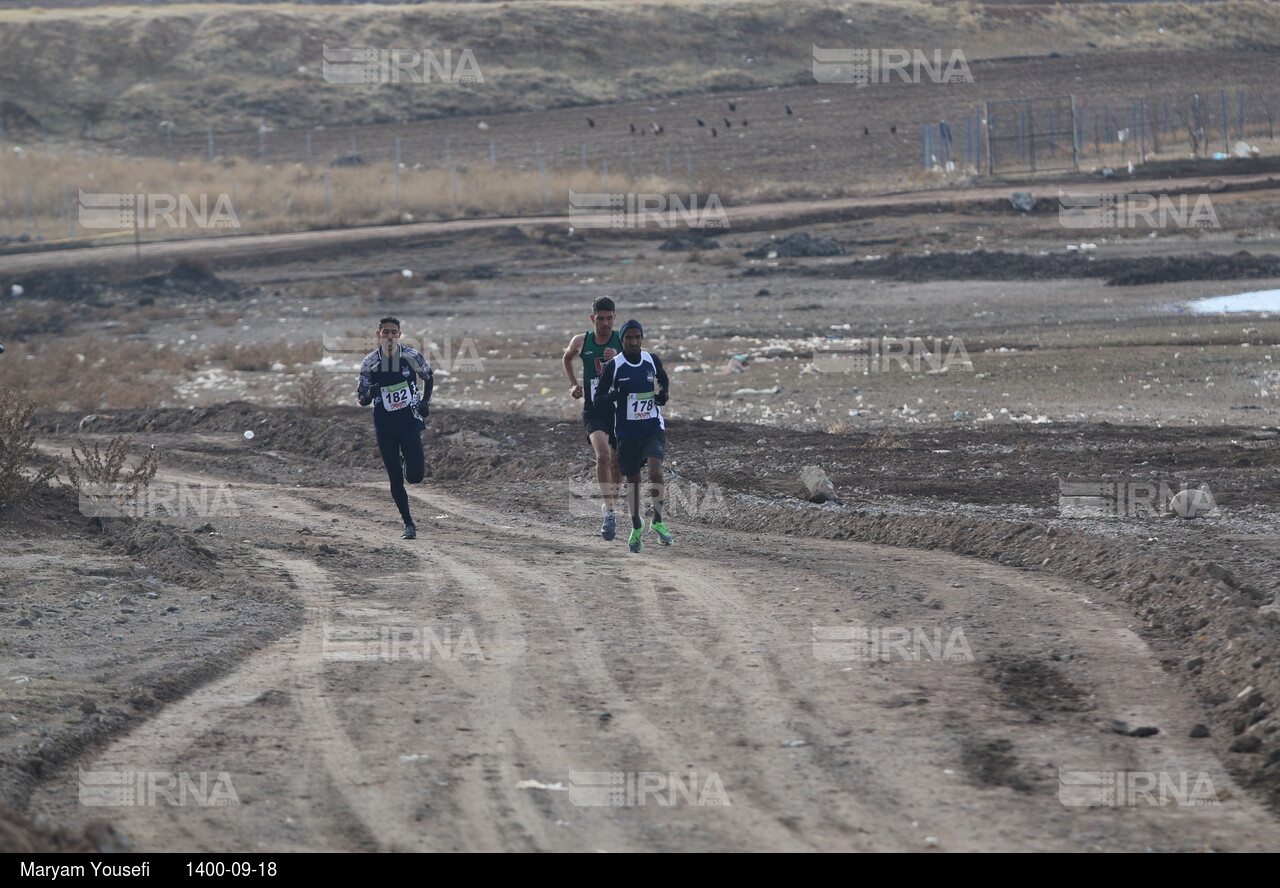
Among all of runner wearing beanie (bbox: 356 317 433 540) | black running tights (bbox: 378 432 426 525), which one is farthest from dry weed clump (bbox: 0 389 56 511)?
black running tights (bbox: 378 432 426 525)

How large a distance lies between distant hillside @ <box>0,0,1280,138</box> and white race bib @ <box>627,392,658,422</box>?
4828 centimetres

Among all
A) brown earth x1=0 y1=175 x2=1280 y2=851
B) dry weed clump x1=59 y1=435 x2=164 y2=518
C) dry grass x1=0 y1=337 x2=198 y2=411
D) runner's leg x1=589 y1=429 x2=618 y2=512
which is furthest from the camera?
dry grass x1=0 y1=337 x2=198 y2=411

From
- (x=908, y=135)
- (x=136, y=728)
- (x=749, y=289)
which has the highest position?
(x=908, y=135)

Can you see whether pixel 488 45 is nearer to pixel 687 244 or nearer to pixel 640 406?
pixel 687 244

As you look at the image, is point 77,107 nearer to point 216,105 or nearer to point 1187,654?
point 216,105

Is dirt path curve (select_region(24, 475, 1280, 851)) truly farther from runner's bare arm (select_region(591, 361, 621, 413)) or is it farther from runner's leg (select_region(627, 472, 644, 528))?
runner's bare arm (select_region(591, 361, 621, 413))

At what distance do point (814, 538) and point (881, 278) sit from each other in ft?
61.2

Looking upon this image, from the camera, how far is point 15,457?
12227 mm

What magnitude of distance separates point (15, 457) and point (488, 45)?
54.4m

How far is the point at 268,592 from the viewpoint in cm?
991

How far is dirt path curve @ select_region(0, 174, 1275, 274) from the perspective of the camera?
1451 inches

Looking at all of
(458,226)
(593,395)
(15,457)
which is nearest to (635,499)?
(593,395)

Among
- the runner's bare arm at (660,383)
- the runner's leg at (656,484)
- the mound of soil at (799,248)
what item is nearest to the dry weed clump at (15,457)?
the runner's leg at (656,484)

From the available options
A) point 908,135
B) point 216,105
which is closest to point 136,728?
point 908,135
